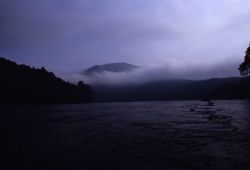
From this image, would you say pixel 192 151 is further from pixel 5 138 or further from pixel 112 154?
pixel 5 138

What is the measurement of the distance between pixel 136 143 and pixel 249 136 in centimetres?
1340

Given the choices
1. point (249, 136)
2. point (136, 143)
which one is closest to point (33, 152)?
point (136, 143)

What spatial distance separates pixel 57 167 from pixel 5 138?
734 inches

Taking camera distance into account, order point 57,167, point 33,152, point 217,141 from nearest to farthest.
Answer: point 57,167
point 33,152
point 217,141

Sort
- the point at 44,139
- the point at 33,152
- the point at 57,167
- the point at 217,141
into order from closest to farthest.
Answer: the point at 57,167, the point at 33,152, the point at 217,141, the point at 44,139

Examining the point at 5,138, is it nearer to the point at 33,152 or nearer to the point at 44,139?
the point at 44,139

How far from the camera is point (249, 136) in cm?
3016

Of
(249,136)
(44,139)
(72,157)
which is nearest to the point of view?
(72,157)

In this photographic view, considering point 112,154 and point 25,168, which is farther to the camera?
point 112,154

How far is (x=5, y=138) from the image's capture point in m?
34.8

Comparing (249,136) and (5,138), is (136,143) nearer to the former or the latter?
(249,136)

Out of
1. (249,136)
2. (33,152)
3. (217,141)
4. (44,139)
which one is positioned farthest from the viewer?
(44,139)

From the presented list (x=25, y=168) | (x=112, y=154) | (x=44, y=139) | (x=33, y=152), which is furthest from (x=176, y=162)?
(x=44, y=139)

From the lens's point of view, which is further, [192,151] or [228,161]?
[192,151]
